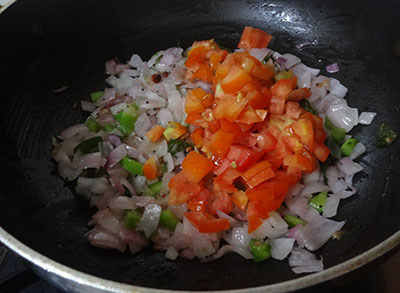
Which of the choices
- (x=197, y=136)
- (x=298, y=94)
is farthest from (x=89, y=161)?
(x=298, y=94)

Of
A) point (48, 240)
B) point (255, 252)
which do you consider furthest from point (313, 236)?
point (48, 240)

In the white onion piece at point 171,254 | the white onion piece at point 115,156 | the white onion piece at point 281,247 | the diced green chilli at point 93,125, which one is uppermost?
the diced green chilli at point 93,125

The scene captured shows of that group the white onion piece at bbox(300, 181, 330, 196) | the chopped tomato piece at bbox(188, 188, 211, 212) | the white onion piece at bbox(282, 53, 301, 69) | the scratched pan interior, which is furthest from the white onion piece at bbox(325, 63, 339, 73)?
the chopped tomato piece at bbox(188, 188, 211, 212)

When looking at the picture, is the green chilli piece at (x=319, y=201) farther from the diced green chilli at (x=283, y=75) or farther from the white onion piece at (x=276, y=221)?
the diced green chilli at (x=283, y=75)

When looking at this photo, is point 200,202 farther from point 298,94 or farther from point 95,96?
point 95,96

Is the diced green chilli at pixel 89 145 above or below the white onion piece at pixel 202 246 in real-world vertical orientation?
above

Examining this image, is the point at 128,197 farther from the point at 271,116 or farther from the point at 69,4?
the point at 69,4

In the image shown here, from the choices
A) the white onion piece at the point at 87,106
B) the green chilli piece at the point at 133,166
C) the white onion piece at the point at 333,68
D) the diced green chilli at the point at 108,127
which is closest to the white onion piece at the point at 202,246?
the green chilli piece at the point at 133,166

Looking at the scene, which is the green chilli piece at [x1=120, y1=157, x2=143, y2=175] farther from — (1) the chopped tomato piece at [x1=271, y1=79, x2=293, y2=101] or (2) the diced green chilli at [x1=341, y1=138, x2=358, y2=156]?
(2) the diced green chilli at [x1=341, y1=138, x2=358, y2=156]
